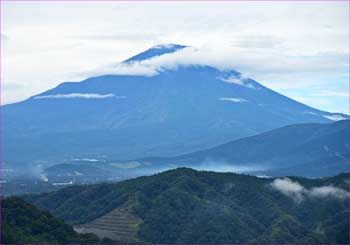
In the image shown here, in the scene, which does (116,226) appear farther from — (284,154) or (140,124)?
(140,124)

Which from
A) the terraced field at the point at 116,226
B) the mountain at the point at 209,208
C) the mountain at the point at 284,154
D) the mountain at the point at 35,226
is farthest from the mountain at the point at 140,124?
the mountain at the point at 35,226

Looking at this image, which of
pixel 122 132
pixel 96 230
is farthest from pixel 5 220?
pixel 122 132

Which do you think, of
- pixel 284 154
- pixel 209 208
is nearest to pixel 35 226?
pixel 209 208

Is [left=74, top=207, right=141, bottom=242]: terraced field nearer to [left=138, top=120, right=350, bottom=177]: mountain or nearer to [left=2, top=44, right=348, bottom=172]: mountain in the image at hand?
→ [left=138, top=120, right=350, bottom=177]: mountain

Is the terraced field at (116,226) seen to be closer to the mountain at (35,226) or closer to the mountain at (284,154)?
the mountain at (35,226)

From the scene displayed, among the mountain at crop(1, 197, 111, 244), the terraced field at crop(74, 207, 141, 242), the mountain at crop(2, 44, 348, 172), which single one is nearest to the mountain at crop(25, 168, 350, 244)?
the terraced field at crop(74, 207, 141, 242)

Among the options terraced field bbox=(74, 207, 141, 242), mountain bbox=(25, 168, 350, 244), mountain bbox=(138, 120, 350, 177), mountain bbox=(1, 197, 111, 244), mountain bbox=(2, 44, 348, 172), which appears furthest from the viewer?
mountain bbox=(2, 44, 348, 172)

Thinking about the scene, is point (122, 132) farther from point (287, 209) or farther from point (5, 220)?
point (5, 220)
